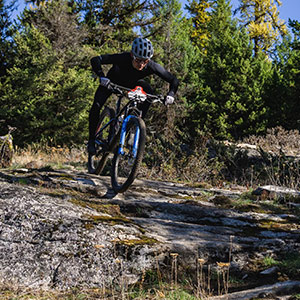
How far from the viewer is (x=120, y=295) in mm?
2752

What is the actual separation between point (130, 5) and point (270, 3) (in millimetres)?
15724

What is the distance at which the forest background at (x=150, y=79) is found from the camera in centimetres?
1705

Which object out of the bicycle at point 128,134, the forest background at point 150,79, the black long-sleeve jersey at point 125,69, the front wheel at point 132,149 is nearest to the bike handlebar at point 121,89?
the bicycle at point 128,134

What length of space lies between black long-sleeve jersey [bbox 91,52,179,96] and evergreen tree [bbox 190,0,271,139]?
55.7 feet

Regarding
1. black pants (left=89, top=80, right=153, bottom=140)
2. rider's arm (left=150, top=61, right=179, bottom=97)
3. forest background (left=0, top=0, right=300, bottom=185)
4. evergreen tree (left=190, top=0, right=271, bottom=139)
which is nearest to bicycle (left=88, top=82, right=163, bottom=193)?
black pants (left=89, top=80, right=153, bottom=140)

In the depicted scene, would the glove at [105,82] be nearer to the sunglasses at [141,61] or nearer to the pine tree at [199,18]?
the sunglasses at [141,61]

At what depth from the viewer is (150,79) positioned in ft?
69.8

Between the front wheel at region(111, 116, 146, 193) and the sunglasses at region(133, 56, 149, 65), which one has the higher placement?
the sunglasses at region(133, 56, 149, 65)

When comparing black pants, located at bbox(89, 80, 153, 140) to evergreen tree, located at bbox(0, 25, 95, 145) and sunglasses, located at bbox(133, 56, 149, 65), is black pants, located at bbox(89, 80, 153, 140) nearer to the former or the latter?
sunglasses, located at bbox(133, 56, 149, 65)

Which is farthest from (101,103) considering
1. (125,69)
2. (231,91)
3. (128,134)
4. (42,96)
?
(231,91)

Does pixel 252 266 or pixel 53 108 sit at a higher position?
pixel 53 108

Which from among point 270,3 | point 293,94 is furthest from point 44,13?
point 270,3

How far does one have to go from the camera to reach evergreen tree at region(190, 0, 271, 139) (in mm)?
23000

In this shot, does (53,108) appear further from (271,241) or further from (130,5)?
(271,241)
